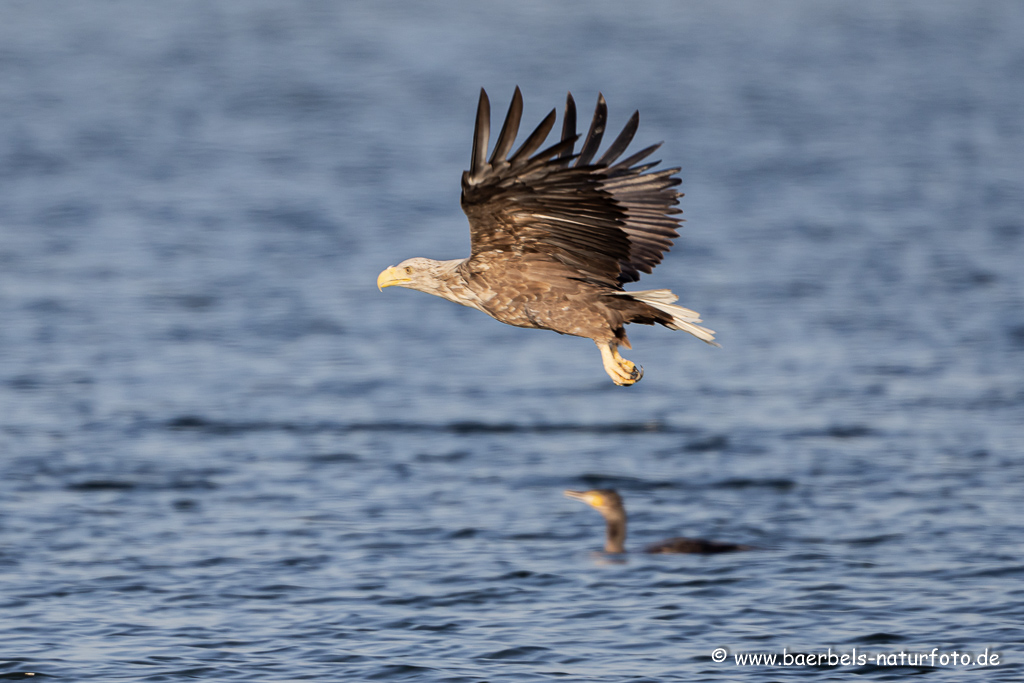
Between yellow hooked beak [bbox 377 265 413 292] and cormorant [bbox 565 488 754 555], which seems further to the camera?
A: cormorant [bbox 565 488 754 555]

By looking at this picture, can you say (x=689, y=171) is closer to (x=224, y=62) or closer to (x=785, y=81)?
(x=785, y=81)

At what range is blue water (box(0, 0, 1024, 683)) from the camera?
46.5ft

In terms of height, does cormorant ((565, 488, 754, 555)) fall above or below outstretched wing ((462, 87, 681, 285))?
below

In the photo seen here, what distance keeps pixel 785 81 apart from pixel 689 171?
433 inches

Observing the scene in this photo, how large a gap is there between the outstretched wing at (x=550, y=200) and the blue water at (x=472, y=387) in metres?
5.53

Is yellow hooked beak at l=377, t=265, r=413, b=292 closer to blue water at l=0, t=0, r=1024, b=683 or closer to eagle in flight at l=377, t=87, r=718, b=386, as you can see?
eagle in flight at l=377, t=87, r=718, b=386

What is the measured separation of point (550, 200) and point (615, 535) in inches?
375

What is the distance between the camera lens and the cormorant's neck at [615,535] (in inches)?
639

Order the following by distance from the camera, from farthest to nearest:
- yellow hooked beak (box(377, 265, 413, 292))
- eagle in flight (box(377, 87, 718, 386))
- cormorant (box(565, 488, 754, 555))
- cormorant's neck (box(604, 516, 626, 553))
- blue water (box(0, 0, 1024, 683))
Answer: cormorant's neck (box(604, 516, 626, 553))
cormorant (box(565, 488, 754, 555))
blue water (box(0, 0, 1024, 683))
yellow hooked beak (box(377, 265, 413, 292))
eagle in flight (box(377, 87, 718, 386))

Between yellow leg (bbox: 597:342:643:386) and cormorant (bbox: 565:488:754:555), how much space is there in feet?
27.4

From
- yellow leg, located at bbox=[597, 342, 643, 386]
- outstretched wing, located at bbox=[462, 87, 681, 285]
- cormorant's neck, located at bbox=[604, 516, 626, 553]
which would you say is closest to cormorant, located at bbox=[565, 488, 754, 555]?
cormorant's neck, located at bbox=[604, 516, 626, 553]

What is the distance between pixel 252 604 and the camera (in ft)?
47.8

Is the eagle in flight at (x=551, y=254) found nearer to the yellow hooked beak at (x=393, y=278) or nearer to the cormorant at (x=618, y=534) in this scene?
the yellow hooked beak at (x=393, y=278)

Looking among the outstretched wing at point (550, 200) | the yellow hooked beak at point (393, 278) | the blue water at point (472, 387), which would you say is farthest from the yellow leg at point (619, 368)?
the blue water at point (472, 387)
